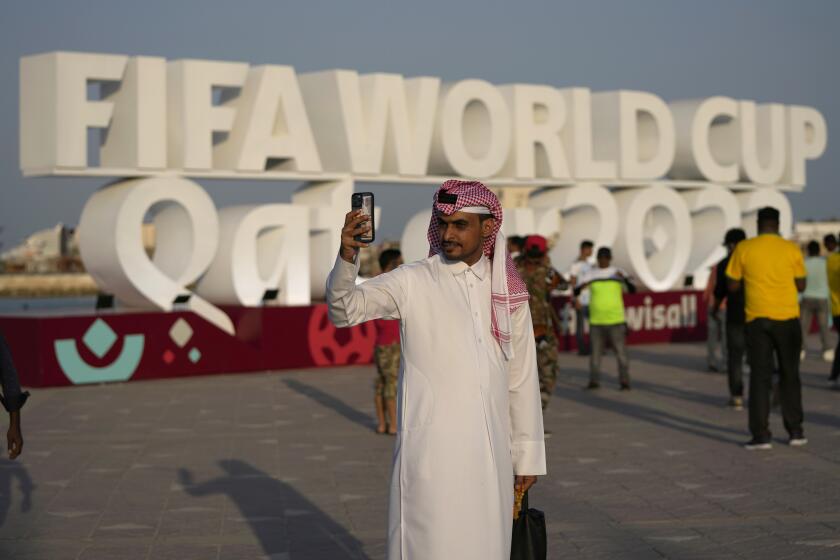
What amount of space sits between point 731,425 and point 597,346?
3.45 m

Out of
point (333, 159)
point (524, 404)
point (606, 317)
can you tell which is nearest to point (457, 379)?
point (524, 404)

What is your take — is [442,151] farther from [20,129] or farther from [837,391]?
[837,391]

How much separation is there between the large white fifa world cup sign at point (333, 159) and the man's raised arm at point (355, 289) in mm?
12341

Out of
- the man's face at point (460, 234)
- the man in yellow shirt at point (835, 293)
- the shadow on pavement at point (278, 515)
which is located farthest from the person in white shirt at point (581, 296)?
the man's face at point (460, 234)

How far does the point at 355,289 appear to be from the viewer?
15.7 ft

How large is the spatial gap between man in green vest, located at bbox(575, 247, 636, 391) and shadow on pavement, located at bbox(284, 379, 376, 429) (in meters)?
3.03

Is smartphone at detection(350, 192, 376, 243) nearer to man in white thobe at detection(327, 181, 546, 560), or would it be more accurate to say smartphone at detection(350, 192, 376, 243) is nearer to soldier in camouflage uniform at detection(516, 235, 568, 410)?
man in white thobe at detection(327, 181, 546, 560)

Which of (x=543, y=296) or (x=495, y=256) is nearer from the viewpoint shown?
(x=495, y=256)

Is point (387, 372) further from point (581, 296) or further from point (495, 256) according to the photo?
point (581, 296)

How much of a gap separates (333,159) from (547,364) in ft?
27.7

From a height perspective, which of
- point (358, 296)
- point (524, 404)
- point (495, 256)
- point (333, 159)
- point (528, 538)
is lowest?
point (528, 538)

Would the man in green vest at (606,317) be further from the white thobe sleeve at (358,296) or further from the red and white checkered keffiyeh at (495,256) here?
the white thobe sleeve at (358,296)

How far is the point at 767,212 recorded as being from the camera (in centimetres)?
1073

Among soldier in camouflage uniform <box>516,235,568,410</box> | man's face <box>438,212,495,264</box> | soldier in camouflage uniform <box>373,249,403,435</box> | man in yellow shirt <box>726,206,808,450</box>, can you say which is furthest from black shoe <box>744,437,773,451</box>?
man's face <box>438,212,495,264</box>
